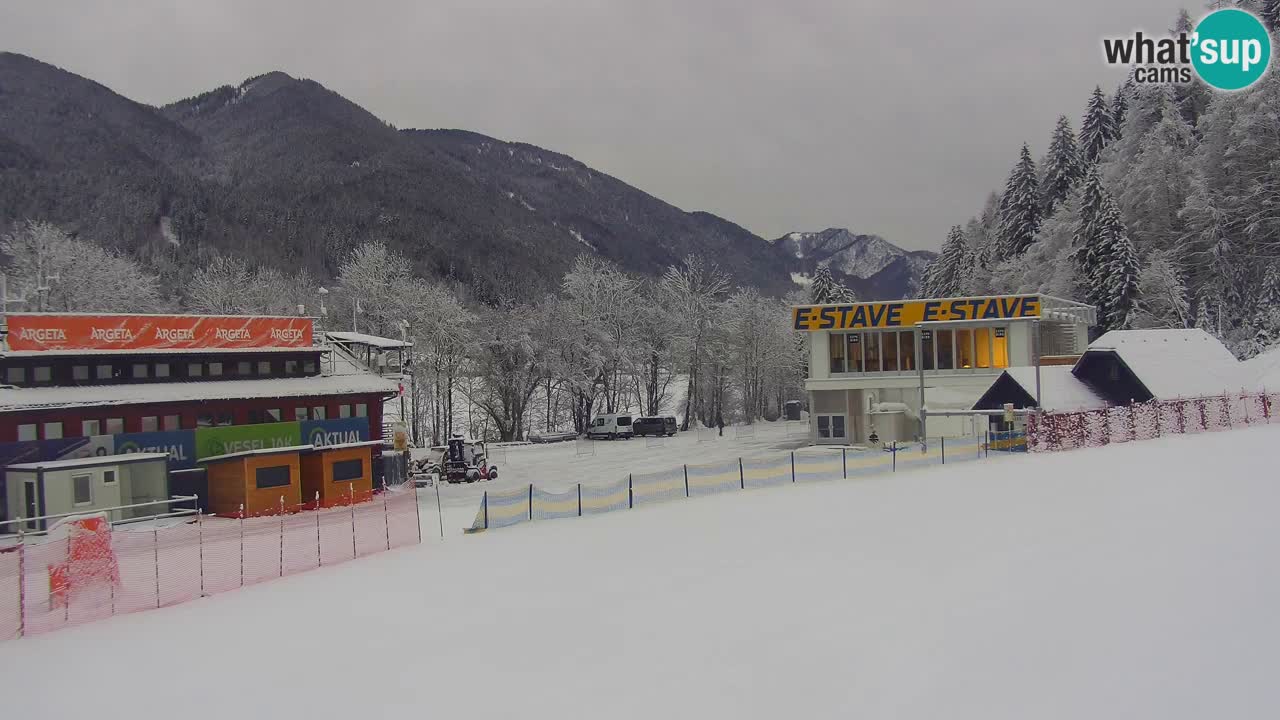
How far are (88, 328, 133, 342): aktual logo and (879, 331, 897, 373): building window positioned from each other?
42.2 metres

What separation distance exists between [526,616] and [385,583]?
17.3 feet

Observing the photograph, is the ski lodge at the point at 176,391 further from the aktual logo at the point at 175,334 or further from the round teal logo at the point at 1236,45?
the round teal logo at the point at 1236,45

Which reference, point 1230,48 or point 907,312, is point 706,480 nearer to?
point 907,312

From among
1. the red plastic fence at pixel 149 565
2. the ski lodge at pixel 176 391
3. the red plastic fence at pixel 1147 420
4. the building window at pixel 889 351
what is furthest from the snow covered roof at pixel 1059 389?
the ski lodge at pixel 176 391

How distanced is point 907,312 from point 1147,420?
62.2 ft

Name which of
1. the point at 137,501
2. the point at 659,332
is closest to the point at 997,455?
the point at 137,501

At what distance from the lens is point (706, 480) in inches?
1199

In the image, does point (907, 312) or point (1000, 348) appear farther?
point (907, 312)

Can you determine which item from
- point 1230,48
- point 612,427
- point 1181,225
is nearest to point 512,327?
point 612,427

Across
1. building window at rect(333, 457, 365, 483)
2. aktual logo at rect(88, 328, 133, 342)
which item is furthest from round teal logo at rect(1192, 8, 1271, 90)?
aktual logo at rect(88, 328, 133, 342)

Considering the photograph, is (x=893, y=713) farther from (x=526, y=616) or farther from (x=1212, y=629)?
(x=526, y=616)

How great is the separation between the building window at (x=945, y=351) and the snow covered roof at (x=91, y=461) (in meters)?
43.0

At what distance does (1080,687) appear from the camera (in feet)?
38.6

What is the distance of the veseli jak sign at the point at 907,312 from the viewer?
169 feet
